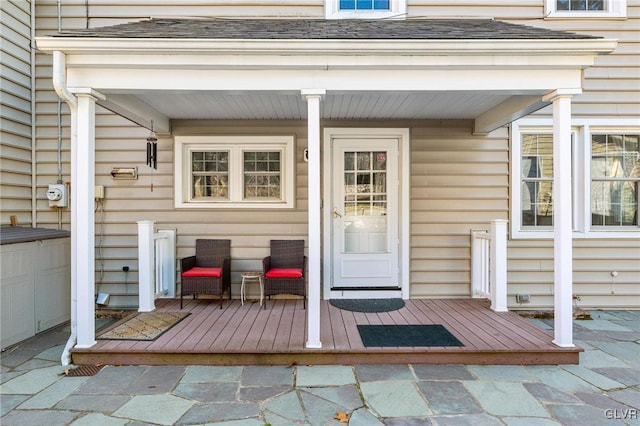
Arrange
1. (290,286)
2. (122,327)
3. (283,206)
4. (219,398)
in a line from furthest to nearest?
(283,206) → (290,286) → (122,327) → (219,398)

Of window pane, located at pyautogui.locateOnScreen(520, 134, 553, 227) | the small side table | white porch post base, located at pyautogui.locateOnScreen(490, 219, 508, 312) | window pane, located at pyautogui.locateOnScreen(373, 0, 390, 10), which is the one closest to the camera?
white porch post base, located at pyautogui.locateOnScreen(490, 219, 508, 312)

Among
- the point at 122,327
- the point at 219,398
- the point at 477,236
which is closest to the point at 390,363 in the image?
the point at 219,398

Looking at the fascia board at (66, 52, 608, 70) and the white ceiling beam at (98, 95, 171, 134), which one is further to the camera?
the white ceiling beam at (98, 95, 171, 134)

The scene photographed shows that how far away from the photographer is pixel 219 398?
240 cm

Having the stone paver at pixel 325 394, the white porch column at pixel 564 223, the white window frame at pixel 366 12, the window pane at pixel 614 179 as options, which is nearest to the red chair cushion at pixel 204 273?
the stone paver at pixel 325 394

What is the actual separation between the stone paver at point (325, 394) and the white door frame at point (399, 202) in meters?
1.61

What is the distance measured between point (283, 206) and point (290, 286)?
3.51 feet

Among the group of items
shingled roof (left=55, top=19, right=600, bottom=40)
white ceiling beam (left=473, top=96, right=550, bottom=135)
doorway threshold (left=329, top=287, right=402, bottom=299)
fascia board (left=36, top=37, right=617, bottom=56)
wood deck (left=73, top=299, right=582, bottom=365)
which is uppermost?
shingled roof (left=55, top=19, right=600, bottom=40)

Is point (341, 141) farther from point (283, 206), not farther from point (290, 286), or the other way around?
point (290, 286)

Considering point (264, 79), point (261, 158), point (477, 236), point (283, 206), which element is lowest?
point (477, 236)

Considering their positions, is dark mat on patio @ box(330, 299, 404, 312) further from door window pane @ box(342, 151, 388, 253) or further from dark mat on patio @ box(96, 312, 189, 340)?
dark mat on patio @ box(96, 312, 189, 340)

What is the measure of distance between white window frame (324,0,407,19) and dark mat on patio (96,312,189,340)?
4053 mm

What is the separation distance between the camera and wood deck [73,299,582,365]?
2.86 m

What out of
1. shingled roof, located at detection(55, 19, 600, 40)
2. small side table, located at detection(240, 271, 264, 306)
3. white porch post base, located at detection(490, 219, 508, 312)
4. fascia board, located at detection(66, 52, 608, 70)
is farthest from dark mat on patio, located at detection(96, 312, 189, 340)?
white porch post base, located at detection(490, 219, 508, 312)
